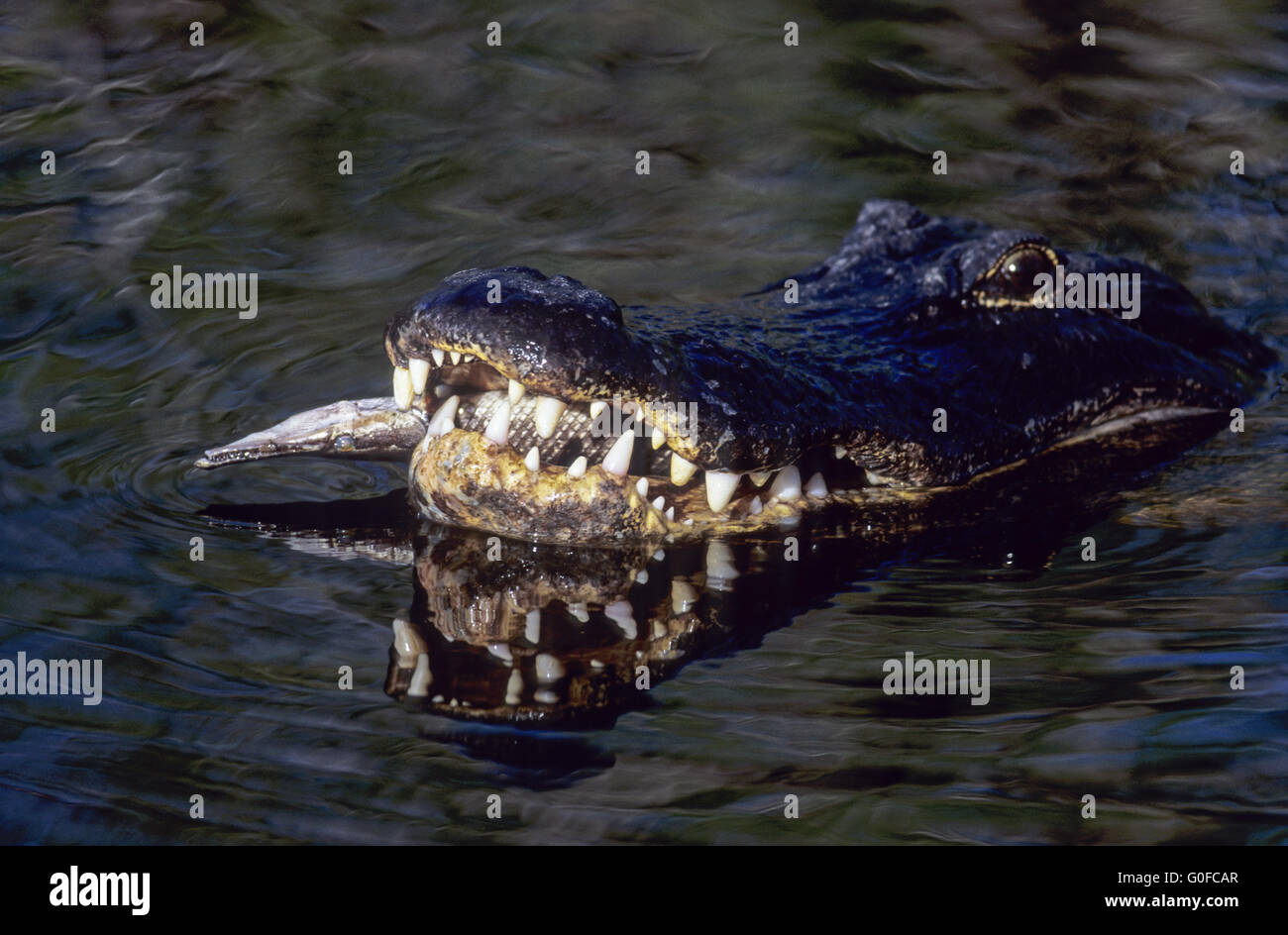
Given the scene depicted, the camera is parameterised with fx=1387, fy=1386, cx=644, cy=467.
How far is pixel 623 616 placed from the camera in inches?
130

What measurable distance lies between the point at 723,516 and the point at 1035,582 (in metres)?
0.83

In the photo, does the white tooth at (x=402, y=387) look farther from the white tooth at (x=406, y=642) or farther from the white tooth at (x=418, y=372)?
the white tooth at (x=406, y=642)

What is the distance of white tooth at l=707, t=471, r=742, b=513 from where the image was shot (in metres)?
3.56

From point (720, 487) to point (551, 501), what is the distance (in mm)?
441

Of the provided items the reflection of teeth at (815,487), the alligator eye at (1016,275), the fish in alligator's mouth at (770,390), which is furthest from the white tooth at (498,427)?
the alligator eye at (1016,275)

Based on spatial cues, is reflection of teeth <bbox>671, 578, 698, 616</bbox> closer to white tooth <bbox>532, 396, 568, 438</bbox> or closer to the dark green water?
the dark green water

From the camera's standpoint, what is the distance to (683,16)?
26.2 ft

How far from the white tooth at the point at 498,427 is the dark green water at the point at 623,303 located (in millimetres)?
495

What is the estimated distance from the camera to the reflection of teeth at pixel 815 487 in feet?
12.7

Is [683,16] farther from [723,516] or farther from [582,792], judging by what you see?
[582,792]

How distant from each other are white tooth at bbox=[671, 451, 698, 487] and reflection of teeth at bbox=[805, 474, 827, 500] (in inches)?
17.6

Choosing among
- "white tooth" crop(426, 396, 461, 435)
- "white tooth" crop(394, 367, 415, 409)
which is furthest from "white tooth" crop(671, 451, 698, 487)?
"white tooth" crop(394, 367, 415, 409)

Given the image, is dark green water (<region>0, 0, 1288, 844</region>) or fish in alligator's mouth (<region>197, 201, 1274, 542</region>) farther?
fish in alligator's mouth (<region>197, 201, 1274, 542</region>)
